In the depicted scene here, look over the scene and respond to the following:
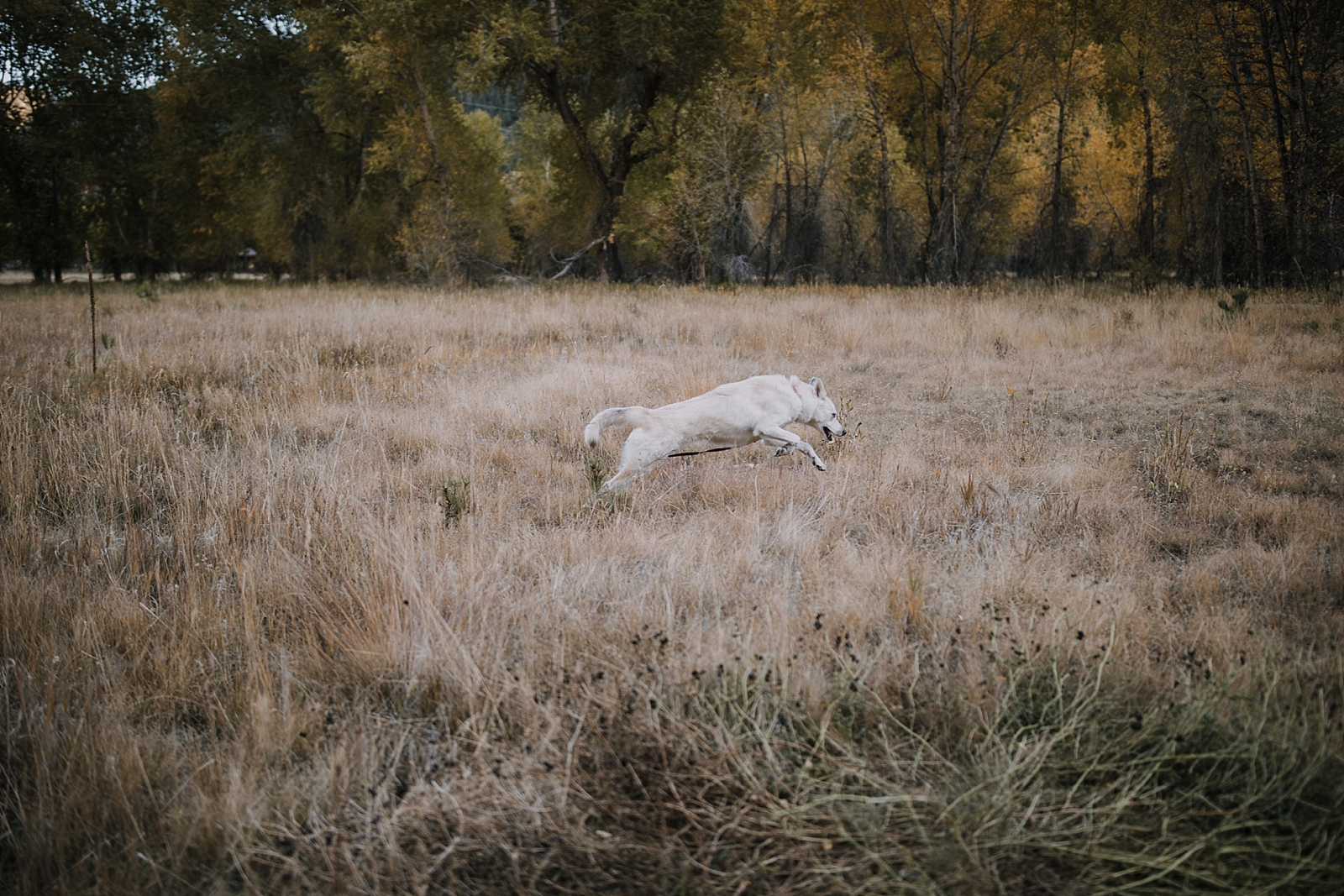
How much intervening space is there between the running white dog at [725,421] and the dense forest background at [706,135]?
534 inches

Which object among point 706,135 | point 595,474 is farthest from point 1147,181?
point 595,474

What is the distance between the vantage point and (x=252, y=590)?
326 centimetres

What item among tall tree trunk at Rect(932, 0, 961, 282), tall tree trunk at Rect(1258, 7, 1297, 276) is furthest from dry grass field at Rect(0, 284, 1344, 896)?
tall tree trunk at Rect(932, 0, 961, 282)

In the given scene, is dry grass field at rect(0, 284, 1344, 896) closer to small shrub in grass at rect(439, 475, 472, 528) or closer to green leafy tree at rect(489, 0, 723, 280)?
small shrub in grass at rect(439, 475, 472, 528)

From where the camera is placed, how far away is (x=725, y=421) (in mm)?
4855

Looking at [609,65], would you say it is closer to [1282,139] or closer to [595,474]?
[1282,139]

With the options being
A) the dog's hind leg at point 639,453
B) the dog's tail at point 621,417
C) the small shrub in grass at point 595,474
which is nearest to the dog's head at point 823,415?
the dog's hind leg at point 639,453

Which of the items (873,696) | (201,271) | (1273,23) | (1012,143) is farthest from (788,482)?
(201,271)

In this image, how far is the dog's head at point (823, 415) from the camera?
5285 mm

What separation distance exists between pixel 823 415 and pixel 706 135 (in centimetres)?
1611

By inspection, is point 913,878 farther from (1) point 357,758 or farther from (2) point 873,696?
(1) point 357,758

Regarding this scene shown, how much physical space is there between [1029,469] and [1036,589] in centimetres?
216

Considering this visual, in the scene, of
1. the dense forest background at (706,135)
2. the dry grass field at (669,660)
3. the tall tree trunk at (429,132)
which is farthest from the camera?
the tall tree trunk at (429,132)

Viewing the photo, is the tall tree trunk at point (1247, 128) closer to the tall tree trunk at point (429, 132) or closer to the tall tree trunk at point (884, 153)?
the tall tree trunk at point (884, 153)
